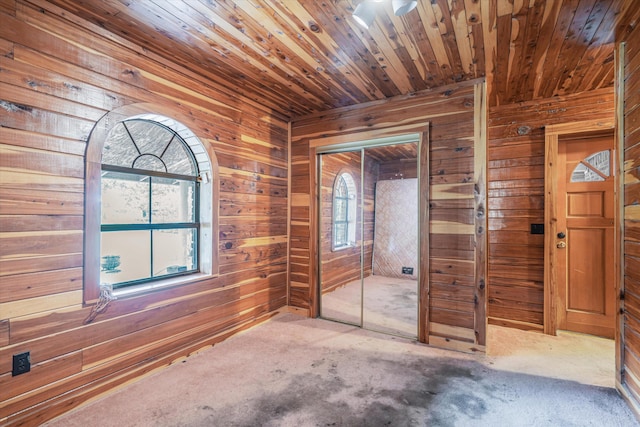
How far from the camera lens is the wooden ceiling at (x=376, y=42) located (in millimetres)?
1813

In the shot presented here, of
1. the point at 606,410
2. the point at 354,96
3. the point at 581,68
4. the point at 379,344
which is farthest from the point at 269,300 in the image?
the point at 581,68

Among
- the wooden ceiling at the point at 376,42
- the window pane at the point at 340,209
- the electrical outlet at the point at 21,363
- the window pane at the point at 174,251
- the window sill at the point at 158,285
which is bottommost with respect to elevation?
the electrical outlet at the point at 21,363

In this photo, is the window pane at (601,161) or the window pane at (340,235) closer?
the window pane at (601,161)

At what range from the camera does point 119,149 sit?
2252mm

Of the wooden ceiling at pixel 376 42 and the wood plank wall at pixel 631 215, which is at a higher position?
the wooden ceiling at pixel 376 42

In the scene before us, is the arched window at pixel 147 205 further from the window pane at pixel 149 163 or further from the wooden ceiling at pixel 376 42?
the wooden ceiling at pixel 376 42

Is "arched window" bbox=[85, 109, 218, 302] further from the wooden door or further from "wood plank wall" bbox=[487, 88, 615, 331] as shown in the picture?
the wooden door

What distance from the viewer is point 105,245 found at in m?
2.18

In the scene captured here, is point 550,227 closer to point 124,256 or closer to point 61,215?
point 124,256

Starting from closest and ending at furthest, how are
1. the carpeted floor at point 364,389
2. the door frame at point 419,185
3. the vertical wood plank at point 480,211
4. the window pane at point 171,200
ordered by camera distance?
the carpeted floor at point 364,389 → the window pane at point 171,200 → the vertical wood plank at point 480,211 → the door frame at point 419,185

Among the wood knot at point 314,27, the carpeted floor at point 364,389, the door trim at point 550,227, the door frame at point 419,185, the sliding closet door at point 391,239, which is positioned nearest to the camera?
the carpeted floor at point 364,389

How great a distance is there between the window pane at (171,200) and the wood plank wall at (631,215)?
10.8ft

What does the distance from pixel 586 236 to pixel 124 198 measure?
4.28 m

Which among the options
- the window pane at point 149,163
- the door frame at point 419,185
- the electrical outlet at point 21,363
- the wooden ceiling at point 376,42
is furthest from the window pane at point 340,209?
the electrical outlet at point 21,363
